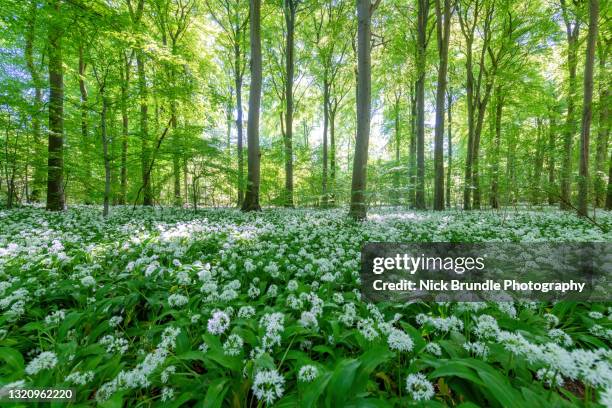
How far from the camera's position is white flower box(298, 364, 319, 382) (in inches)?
54.0

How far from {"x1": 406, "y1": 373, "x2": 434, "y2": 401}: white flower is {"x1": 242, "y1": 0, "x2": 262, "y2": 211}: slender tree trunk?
8.44m

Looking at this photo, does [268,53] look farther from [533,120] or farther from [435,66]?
[533,120]

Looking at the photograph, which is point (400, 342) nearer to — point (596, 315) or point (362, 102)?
point (596, 315)

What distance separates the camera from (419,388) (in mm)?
1308

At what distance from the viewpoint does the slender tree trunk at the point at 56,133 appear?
7.77m

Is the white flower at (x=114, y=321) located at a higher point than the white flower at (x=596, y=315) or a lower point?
lower

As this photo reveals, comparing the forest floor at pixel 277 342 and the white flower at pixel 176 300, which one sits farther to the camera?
the white flower at pixel 176 300

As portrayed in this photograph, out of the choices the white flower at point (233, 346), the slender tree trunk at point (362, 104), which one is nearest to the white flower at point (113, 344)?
the white flower at point (233, 346)

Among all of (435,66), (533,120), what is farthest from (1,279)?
(533,120)

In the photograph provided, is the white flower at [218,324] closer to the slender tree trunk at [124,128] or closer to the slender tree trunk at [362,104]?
the slender tree trunk at [362,104]

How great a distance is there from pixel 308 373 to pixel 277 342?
34 cm

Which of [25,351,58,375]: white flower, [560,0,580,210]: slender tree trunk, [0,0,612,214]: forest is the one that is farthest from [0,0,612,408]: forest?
[560,0,580,210]: slender tree trunk

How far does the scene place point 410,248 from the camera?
4195mm

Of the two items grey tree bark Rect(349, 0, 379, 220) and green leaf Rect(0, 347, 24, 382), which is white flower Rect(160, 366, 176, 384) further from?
grey tree bark Rect(349, 0, 379, 220)
